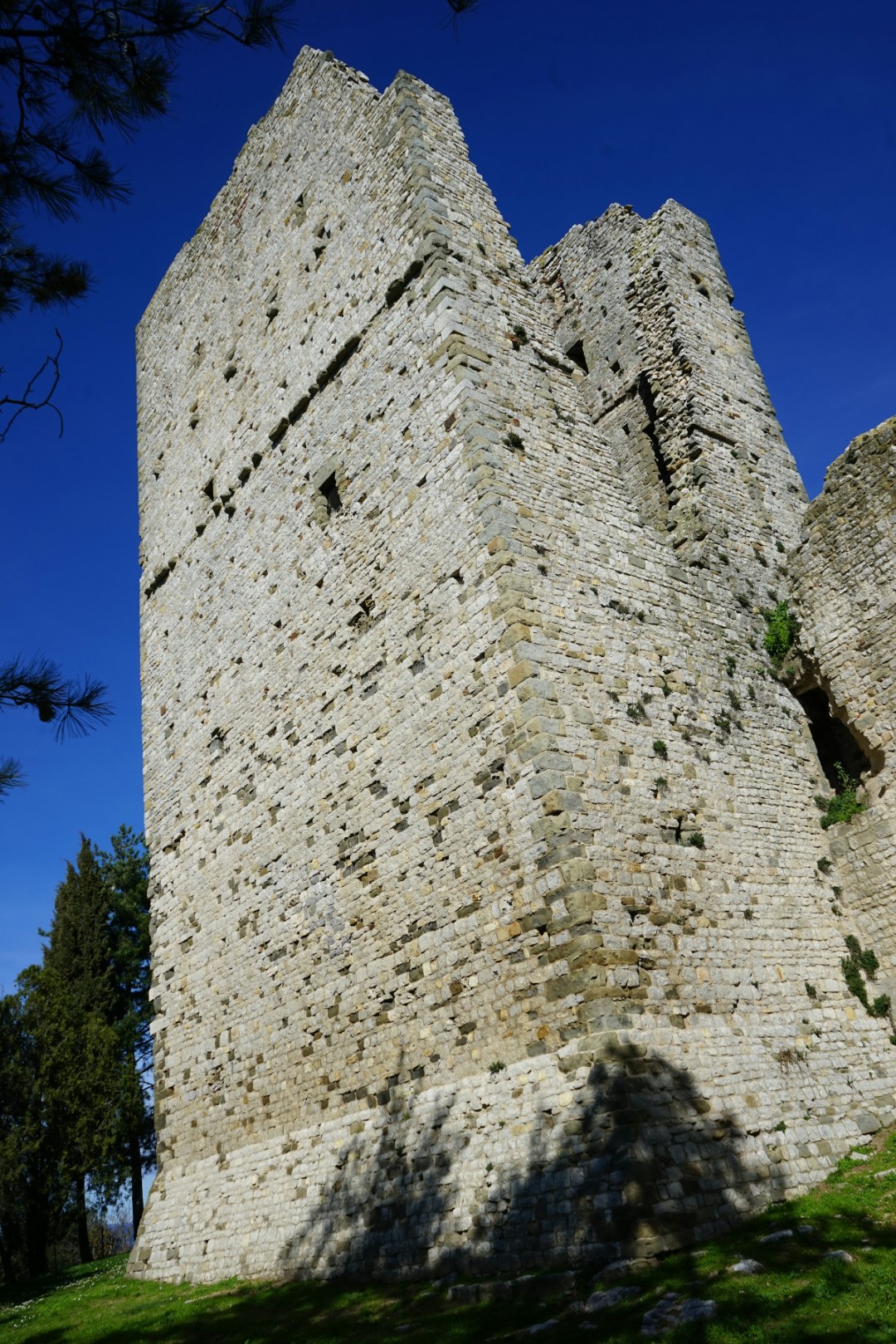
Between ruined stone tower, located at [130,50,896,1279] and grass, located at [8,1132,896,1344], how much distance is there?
1.10 feet

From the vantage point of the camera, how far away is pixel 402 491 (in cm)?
955

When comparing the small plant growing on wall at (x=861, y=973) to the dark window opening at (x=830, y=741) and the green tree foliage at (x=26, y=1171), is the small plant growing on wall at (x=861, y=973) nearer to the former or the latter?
the dark window opening at (x=830, y=741)

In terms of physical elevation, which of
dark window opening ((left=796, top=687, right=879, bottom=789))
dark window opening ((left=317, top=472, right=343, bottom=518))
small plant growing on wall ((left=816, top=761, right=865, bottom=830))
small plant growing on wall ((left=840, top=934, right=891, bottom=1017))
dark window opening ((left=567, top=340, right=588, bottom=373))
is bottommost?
small plant growing on wall ((left=840, top=934, right=891, bottom=1017))

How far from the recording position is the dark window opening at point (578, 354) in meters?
14.9

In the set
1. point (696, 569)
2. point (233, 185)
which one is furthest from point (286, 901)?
point (233, 185)

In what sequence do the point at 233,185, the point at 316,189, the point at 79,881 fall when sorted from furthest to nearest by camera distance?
the point at 79,881 < the point at 233,185 < the point at 316,189

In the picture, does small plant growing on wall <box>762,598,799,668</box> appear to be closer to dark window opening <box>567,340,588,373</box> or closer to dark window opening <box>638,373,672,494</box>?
dark window opening <box>638,373,672,494</box>

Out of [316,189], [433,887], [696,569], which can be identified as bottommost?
[433,887]

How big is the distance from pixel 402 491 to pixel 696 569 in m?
3.23

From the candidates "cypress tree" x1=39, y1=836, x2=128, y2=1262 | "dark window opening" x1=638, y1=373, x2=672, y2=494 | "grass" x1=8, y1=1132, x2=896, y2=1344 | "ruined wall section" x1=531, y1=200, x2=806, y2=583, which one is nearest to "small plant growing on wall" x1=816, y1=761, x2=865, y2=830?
"ruined wall section" x1=531, y1=200, x2=806, y2=583

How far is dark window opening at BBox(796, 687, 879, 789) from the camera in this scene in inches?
412

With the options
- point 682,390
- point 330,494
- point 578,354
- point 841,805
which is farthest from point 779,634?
point 578,354

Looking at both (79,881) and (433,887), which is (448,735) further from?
(79,881)

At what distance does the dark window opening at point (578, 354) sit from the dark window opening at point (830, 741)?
6462mm
